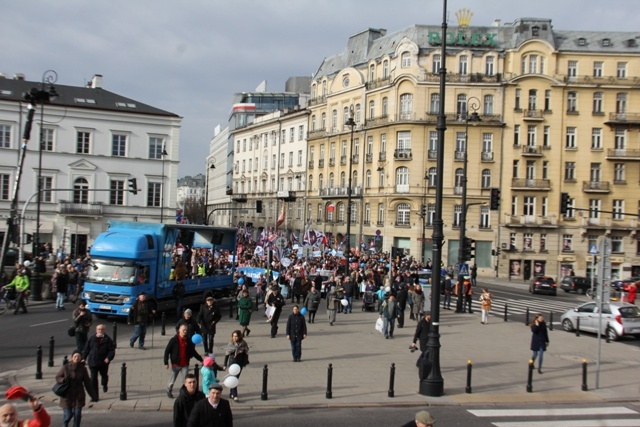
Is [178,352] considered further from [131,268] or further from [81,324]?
[131,268]

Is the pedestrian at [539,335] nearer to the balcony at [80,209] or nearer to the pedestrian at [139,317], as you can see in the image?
the pedestrian at [139,317]

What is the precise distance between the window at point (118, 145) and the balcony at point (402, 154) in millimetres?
25117

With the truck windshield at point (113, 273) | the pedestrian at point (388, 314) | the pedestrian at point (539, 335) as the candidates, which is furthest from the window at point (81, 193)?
the pedestrian at point (539, 335)

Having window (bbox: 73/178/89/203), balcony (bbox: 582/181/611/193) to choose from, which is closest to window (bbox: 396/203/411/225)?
balcony (bbox: 582/181/611/193)

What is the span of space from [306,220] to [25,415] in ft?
202

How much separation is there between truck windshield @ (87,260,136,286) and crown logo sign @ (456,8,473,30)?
4737 cm

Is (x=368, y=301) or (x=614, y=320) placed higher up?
(x=614, y=320)

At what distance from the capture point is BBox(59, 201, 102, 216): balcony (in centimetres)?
4988

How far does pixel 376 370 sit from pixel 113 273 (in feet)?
34.7

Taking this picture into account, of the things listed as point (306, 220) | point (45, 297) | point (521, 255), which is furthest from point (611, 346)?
point (306, 220)

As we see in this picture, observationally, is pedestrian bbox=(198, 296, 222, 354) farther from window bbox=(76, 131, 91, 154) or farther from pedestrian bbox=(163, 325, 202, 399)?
window bbox=(76, 131, 91, 154)

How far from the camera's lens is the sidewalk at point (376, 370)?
515 inches

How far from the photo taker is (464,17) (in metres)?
59.3

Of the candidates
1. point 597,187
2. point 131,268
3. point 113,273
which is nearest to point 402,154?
point 597,187
